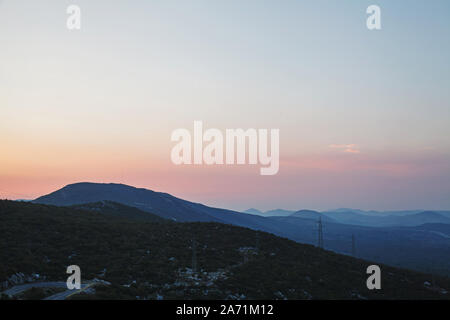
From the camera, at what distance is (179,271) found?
1410 inches

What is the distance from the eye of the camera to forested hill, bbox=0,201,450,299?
101ft

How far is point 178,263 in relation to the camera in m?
38.2

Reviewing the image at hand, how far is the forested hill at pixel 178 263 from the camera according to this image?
101 feet

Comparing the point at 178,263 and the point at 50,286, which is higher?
the point at 50,286

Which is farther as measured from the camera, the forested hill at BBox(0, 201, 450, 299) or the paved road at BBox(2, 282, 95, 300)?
the forested hill at BBox(0, 201, 450, 299)

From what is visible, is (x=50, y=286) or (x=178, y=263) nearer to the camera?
(x=50, y=286)

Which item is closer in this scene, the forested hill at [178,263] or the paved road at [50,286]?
the paved road at [50,286]
